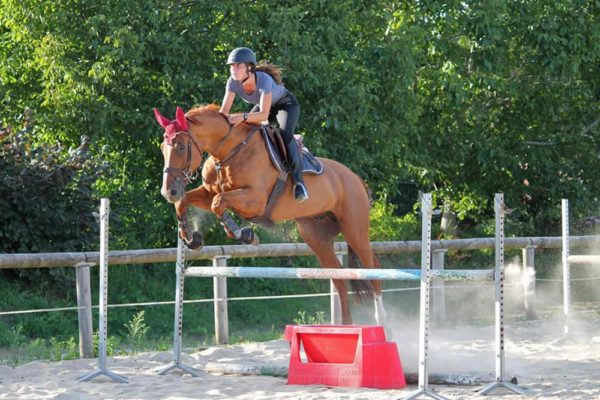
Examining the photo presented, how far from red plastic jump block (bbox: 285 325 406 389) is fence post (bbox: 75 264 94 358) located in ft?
6.96

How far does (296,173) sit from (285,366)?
4.43 ft

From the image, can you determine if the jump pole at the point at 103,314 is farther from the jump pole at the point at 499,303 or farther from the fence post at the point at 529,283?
the fence post at the point at 529,283

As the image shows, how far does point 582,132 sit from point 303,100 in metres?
5.55

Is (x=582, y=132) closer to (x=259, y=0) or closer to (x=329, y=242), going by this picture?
(x=259, y=0)

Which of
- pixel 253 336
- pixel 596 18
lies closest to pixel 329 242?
pixel 253 336

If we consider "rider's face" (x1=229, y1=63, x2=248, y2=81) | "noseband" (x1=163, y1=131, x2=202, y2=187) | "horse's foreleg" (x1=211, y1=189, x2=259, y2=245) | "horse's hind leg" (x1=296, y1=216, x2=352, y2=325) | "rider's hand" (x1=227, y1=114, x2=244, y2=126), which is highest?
"rider's face" (x1=229, y1=63, x2=248, y2=81)

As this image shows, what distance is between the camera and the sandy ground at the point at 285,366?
608cm

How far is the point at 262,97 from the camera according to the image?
22.2 ft

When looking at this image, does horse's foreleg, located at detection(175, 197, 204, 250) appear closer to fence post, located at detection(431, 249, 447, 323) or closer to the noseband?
the noseband

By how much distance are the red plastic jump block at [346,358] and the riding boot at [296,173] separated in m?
0.98

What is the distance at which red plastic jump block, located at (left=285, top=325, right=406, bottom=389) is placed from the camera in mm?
6273

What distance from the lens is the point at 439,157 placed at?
15.2 metres

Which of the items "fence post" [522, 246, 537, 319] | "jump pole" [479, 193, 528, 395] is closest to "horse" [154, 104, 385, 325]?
"jump pole" [479, 193, 528, 395]

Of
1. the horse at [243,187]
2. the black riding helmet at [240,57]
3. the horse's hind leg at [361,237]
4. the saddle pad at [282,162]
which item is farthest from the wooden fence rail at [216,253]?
the black riding helmet at [240,57]
